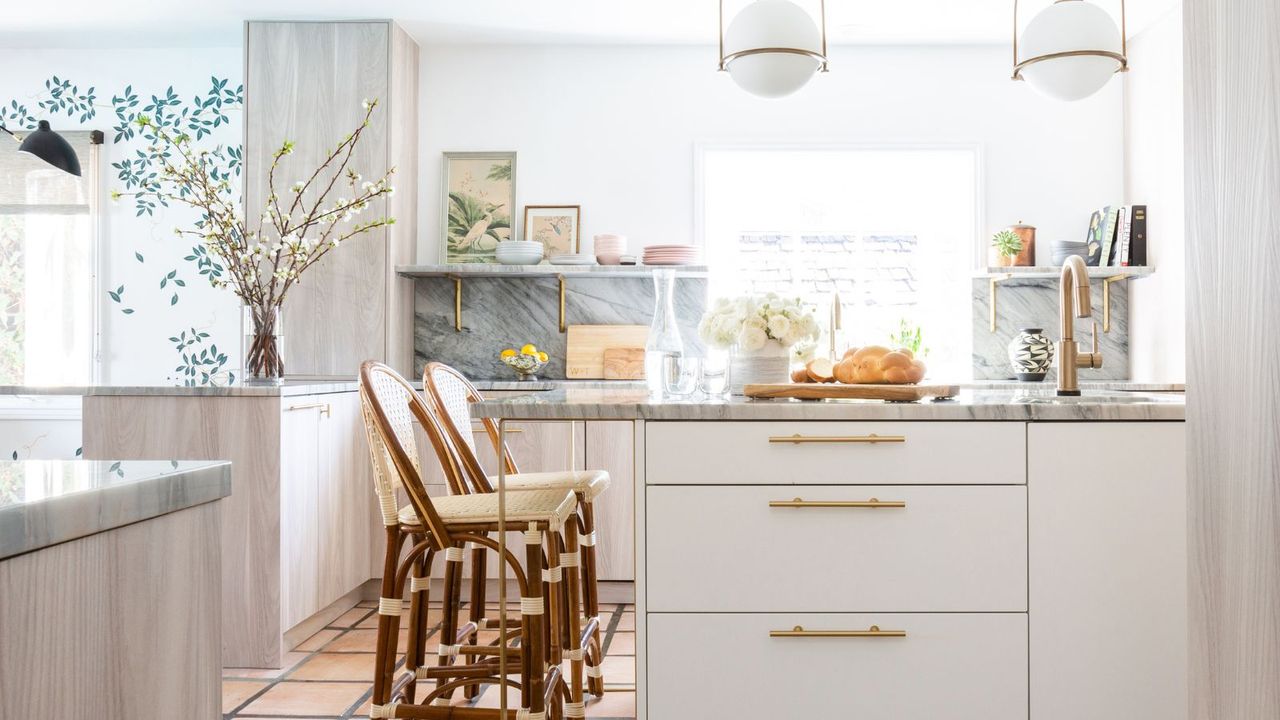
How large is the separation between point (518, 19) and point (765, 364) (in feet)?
8.52

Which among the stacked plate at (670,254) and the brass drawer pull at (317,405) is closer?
the brass drawer pull at (317,405)

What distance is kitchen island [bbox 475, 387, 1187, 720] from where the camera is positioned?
180 centimetres

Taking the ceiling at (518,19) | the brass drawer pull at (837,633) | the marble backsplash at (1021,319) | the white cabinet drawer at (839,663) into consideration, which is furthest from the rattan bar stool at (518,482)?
the marble backsplash at (1021,319)

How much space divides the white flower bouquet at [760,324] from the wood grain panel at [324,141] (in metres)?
2.26

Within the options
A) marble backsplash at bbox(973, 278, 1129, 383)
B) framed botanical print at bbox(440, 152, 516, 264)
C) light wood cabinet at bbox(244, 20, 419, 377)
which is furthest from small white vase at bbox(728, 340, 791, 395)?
marble backsplash at bbox(973, 278, 1129, 383)

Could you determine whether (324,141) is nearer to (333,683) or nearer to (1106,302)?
(333,683)

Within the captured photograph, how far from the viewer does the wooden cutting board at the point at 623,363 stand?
4.30m

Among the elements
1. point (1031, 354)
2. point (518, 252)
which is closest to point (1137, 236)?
point (1031, 354)

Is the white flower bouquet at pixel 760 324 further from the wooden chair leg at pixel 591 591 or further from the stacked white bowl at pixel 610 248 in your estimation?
the stacked white bowl at pixel 610 248

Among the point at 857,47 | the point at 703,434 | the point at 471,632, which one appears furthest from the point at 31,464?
the point at 857,47

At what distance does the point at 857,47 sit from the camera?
4391mm

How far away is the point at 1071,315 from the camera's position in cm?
213

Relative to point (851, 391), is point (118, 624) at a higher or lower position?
lower

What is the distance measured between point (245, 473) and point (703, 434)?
1732 mm
